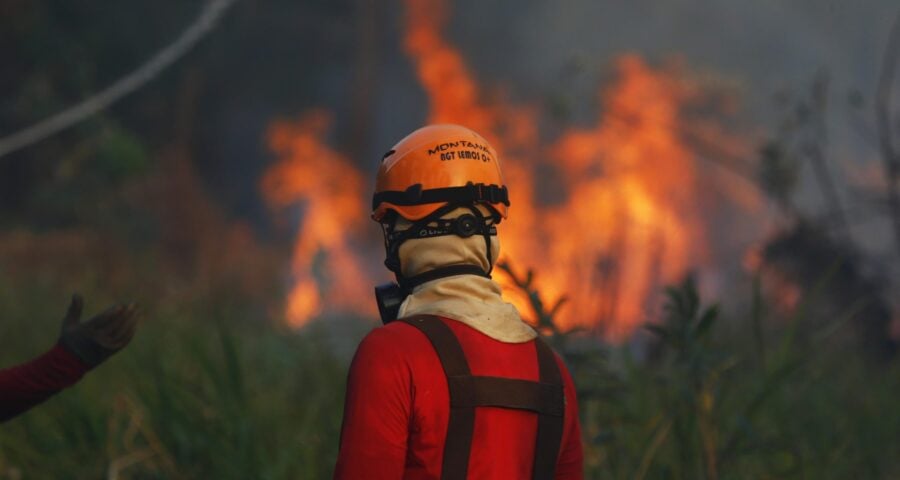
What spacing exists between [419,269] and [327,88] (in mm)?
20795

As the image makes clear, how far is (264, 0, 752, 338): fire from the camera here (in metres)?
16.2

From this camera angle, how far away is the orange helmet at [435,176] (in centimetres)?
239

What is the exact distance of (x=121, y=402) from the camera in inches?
179

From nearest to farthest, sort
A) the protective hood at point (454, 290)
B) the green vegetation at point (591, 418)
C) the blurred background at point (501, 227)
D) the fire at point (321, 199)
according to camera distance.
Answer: the protective hood at point (454, 290) → the green vegetation at point (591, 418) → the blurred background at point (501, 227) → the fire at point (321, 199)

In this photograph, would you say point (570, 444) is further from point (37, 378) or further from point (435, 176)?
point (37, 378)

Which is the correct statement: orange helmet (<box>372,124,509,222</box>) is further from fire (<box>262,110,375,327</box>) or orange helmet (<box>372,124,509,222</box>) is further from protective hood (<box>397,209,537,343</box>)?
fire (<box>262,110,375,327</box>)

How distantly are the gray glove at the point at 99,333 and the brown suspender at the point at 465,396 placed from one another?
2.52 ft

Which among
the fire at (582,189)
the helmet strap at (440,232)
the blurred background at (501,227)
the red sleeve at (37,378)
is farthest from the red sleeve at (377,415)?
the fire at (582,189)

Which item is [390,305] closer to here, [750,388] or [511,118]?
[750,388]

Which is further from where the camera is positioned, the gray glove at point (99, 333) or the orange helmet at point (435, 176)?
the gray glove at point (99, 333)

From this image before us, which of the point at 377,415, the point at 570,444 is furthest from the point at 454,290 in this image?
the point at 570,444

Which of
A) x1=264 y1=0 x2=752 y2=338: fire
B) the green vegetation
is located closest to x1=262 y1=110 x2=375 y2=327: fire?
x1=264 y1=0 x2=752 y2=338: fire

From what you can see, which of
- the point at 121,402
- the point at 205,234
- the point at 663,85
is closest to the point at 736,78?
the point at 663,85

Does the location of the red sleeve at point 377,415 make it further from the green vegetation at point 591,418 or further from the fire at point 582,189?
the fire at point 582,189
